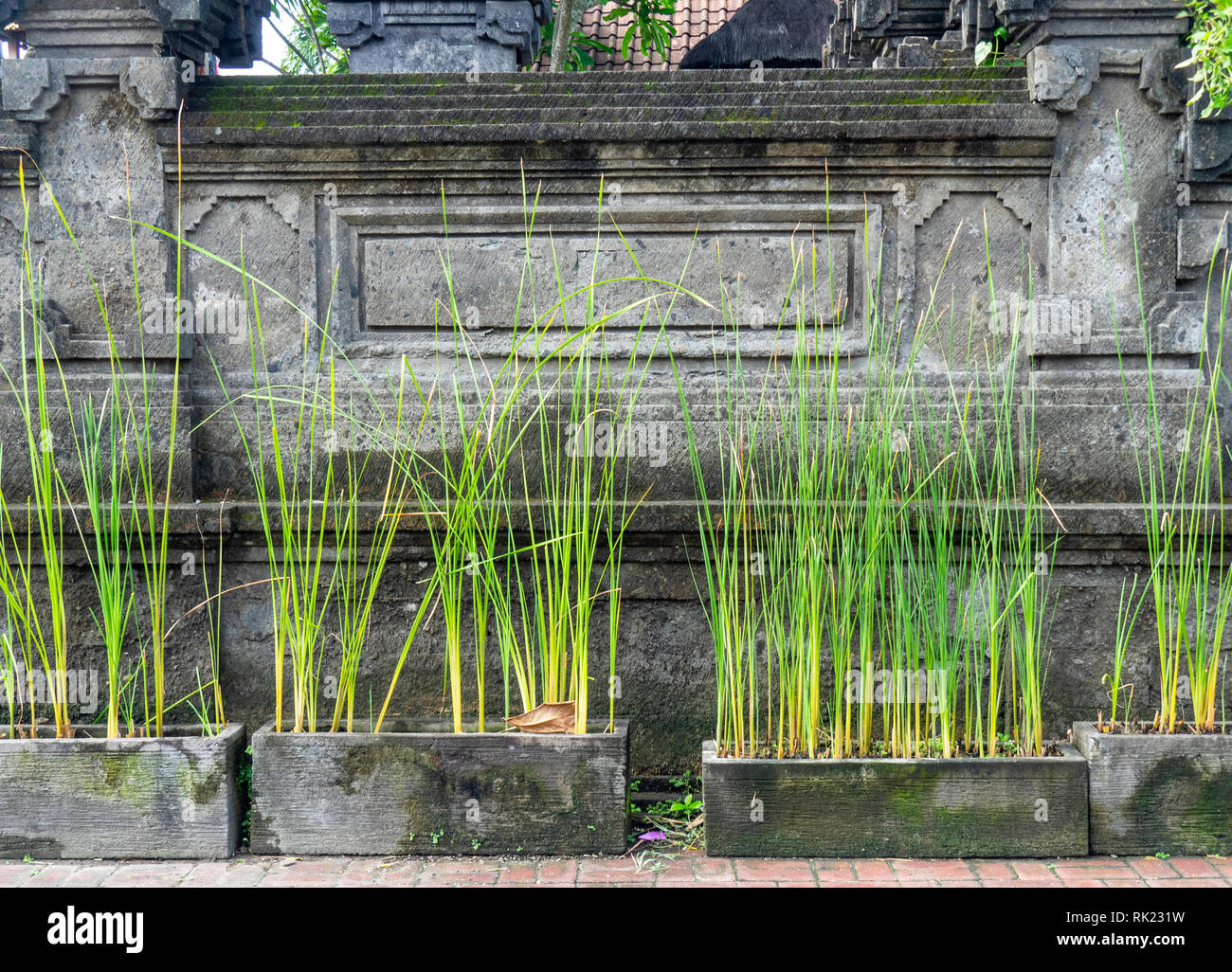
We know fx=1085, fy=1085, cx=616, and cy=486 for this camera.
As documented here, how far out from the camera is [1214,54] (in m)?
3.27

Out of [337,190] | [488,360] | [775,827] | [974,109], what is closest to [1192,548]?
[775,827]

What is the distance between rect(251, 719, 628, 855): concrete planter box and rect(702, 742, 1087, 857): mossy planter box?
33 centimetres

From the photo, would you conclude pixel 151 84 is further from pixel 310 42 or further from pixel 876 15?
pixel 310 42

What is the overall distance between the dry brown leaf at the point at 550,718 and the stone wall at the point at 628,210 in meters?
0.57

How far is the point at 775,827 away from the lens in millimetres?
3025

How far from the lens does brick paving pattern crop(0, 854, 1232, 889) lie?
9.41 ft

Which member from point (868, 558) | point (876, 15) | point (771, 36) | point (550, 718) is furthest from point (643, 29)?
point (550, 718)

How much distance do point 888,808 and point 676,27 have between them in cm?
1074

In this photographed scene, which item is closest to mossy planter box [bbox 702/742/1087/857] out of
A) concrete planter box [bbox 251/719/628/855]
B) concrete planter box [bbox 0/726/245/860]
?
concrete planter box [bbox 251/719/628/855]

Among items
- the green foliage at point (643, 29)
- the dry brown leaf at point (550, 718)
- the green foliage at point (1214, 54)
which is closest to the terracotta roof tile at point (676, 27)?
the green foliage at point (643, 29)

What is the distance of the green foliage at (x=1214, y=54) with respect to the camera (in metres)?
3.16

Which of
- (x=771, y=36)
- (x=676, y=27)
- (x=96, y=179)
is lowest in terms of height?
Answer: (x=96, y=179)

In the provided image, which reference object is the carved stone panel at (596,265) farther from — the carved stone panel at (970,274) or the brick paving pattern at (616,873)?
the brick paving pattern at (616,873)

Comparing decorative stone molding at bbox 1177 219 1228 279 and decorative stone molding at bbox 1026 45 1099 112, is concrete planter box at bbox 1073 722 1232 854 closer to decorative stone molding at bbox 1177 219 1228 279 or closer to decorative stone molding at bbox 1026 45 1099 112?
decorative stone molding at bbox 1177 219 1228 279
